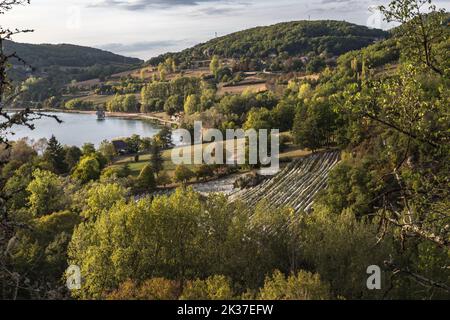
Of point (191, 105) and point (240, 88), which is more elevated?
point (240, 88)

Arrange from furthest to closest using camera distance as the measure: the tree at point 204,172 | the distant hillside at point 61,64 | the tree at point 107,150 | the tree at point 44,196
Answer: the distant hillside at point 61,64 < the tree at point 107,150 < the tree at point 204,172 < the tree at point 44,196

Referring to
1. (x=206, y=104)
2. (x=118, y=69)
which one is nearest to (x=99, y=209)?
(x=206, y=104)

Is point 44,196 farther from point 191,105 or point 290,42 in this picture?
point 290,42

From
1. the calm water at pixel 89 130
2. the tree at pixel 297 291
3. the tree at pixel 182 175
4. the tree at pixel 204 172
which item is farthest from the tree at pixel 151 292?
the calm water at pixel 89 130

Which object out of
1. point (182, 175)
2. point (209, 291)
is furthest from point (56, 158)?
point (209, 291)

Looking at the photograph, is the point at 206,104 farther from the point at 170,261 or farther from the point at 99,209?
the point at 170,261

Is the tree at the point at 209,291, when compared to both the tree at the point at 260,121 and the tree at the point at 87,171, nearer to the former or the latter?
the tree at the point at 87,171
